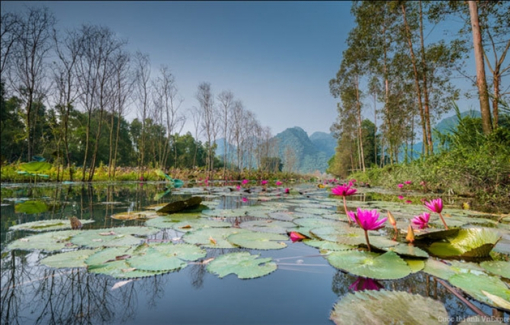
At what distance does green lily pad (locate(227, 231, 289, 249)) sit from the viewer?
124 cm

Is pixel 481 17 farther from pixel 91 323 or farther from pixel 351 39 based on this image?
pixel 91 323

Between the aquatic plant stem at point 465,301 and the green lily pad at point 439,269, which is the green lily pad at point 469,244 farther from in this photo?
the aquatic plant stem at point 465,301

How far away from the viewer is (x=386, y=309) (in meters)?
0.59

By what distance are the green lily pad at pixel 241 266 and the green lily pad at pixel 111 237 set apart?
56 cm

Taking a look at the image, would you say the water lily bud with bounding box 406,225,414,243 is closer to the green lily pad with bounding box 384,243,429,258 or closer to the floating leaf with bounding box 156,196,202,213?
the green lily pad with bounding box 384,243,429,258

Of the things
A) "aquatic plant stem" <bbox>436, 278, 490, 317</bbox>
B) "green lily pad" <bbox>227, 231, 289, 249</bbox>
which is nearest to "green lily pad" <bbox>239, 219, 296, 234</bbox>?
"green lily pad" <bbox>227, 231, 289, 249</bbox>

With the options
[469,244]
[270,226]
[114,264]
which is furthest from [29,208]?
[469,244]

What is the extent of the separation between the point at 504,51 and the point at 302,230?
7.65 metres

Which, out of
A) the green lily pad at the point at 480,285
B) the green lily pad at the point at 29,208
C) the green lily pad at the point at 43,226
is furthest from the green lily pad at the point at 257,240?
the green lily pad at the point at 29,208

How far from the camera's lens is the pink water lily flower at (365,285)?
75 cm

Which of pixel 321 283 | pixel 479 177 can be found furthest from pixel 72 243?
pixel 479 177

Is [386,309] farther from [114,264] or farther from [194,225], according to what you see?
[194,225]

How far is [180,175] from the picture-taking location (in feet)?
48.6

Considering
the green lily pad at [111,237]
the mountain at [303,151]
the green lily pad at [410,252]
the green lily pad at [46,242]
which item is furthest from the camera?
the mountain at [303,151]
